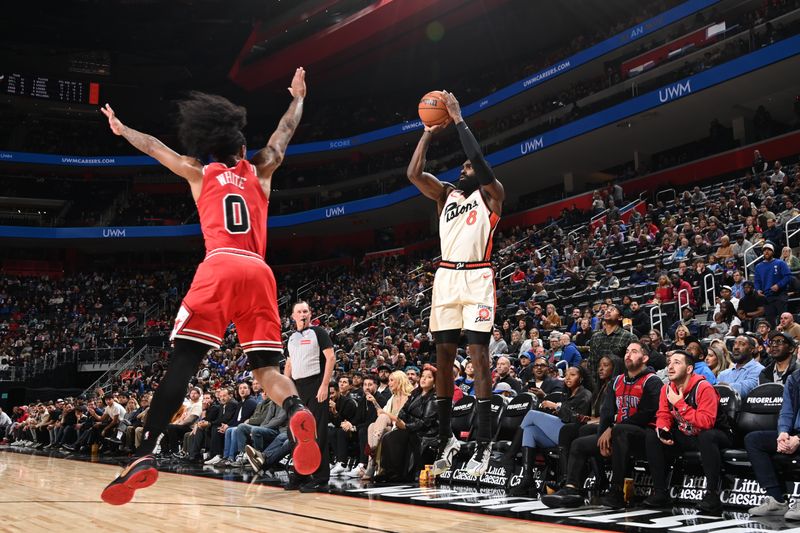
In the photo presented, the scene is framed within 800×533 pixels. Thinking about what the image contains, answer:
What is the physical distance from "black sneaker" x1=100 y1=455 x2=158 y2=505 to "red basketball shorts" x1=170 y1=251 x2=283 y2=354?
0.62m

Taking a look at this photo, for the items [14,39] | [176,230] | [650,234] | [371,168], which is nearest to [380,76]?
[371,168]

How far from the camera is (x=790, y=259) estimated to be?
11117mm

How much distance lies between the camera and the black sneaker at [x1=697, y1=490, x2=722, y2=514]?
5.36m

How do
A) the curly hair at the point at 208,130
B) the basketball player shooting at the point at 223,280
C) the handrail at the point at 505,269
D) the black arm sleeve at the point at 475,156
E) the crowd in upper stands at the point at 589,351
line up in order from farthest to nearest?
1. the handrail at the point at 505,269
2. the crowd in upper stands at the point at 589,351
3. the black arm sleeve at the point at 475,156
4. the curly hair at the point at 208,130
5. the basketball player shooting at the point at 223,280

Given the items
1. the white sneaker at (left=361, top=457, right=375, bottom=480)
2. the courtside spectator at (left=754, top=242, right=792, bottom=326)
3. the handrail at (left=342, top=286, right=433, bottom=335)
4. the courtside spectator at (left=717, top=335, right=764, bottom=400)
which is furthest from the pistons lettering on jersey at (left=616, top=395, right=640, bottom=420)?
the handrail at (left=342, top=286, right=433, bottom=335)

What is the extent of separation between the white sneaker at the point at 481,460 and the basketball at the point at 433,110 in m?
2.47

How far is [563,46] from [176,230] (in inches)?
776

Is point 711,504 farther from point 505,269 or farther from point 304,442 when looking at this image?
point 505,269

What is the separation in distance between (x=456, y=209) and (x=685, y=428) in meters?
2.49

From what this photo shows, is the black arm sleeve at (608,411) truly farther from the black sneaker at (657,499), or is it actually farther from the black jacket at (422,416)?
the black jacket at (422,416)

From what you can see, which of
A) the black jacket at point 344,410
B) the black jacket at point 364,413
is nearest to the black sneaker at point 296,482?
the black jacket at point 364,413

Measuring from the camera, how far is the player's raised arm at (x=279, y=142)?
4.27 meters

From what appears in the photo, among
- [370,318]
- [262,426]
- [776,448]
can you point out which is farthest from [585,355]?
[370,318]

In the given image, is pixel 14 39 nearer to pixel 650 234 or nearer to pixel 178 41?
pixel 178 41
